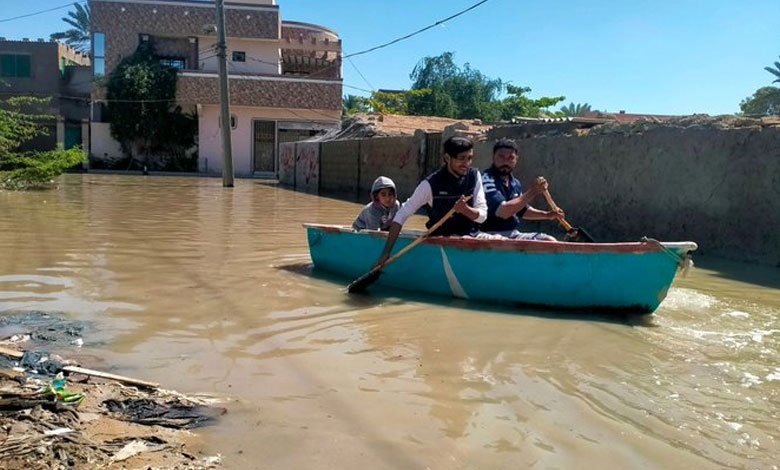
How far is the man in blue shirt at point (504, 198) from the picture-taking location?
260 inches

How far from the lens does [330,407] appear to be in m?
3.80

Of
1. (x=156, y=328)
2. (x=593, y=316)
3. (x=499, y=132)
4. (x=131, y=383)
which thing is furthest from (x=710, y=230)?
(x=131, y=383)

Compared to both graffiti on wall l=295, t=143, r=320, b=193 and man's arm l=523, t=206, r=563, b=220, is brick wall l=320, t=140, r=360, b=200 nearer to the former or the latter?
graffiti on wall l=295, t=143, r=320, b=193

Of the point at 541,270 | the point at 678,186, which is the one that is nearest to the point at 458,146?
the point at 541,270

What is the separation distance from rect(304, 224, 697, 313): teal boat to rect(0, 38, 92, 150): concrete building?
3348cm

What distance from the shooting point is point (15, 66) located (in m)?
36.7

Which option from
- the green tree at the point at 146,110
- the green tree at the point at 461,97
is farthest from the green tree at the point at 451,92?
the green tree at the point at 146,110

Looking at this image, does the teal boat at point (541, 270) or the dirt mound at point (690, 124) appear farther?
the dirt mound at point (690, 124)

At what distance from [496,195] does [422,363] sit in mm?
2529

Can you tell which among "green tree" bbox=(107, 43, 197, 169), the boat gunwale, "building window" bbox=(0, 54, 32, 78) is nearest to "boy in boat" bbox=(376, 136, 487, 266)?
the boat gunwale

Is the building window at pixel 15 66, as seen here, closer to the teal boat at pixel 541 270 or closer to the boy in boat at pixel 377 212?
the boy in boat at pixel 377 212

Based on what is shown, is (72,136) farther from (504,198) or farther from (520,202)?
(520,202)

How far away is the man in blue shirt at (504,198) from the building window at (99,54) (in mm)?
33446

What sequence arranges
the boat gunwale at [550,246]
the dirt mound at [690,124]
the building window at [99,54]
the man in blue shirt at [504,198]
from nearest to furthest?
the boat gunwale at [550,246] < the man in blue shirt at [504,198] < the dirt mound at [690,124] < the building window at [99,54]
